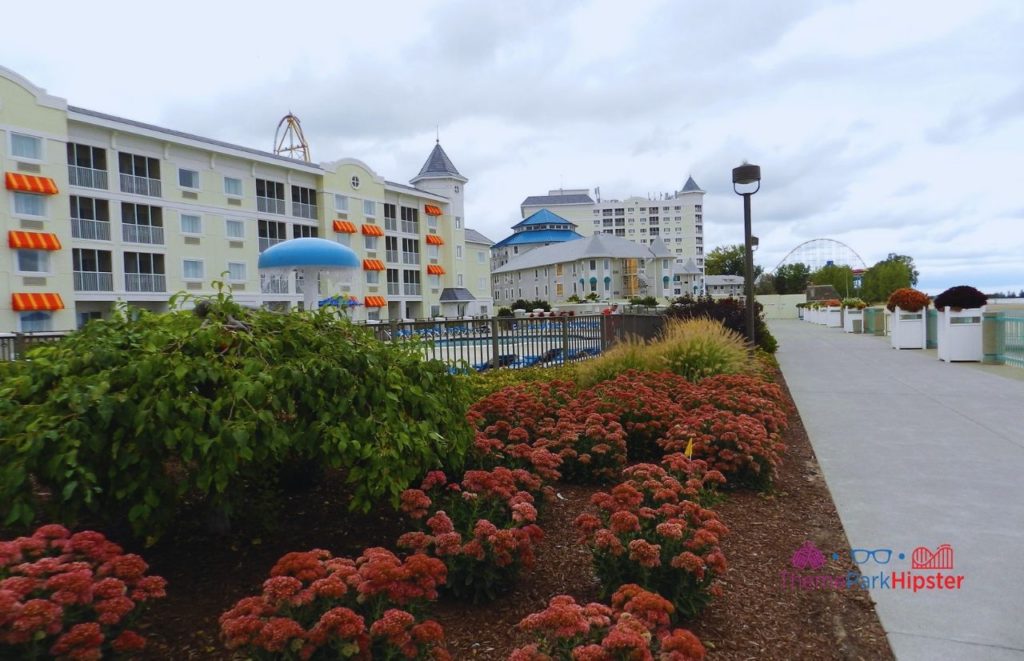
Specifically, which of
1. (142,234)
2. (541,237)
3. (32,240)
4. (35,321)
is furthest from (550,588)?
(541,237)

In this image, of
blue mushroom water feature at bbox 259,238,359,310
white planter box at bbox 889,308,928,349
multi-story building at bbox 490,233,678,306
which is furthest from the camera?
multi-story building at bbox 490,233,678,306

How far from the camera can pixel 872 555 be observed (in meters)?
4.00

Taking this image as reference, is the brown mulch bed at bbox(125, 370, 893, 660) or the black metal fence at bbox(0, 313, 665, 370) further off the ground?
the black metal fence at bbox(0, 313, 665, 370)

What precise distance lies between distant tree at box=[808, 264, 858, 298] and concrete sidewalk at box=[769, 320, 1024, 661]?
85656 millimetres

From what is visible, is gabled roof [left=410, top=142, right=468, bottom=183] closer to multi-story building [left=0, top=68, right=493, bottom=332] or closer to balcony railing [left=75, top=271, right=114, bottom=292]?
multi-story building [left=0, top=68, right=493, bottom=332]

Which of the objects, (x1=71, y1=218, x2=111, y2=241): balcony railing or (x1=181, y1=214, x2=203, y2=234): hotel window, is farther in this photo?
(x1=181, y1=214, x2=203, y2=234): hotel window

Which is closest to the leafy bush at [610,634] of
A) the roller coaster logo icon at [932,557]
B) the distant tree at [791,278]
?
the roller coaster logo icon at [932,557]

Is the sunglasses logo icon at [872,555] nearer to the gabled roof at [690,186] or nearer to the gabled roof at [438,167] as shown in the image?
Result: the gabled roof at [438,167]

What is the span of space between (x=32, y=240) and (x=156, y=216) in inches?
281

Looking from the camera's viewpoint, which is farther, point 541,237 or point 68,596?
point 541,237

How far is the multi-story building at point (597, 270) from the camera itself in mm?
86375

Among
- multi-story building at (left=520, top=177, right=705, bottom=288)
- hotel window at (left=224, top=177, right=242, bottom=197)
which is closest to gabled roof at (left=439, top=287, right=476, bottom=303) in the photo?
hotel window at (left=224, top=177, right=242, bottom=197)

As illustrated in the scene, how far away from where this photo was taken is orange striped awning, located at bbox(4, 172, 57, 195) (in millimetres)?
29562

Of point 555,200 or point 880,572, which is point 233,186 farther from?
point 555,200
